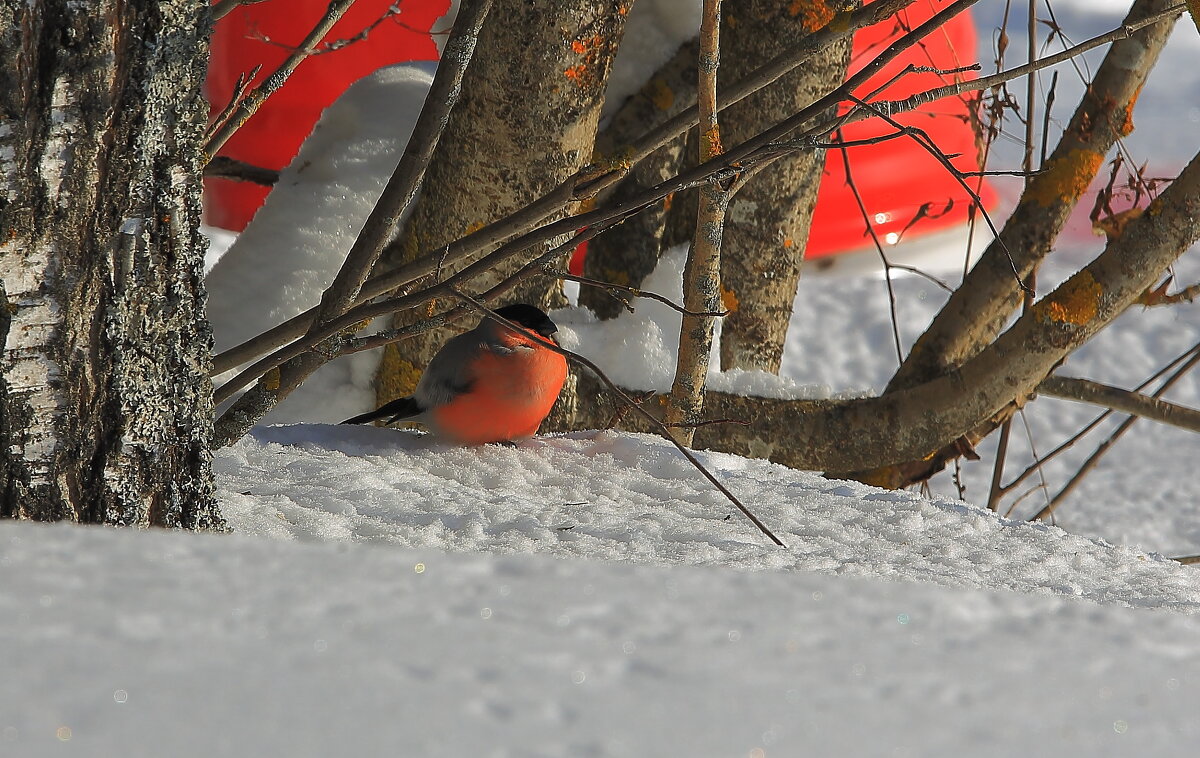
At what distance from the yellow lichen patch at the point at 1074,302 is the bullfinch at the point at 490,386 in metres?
1.06

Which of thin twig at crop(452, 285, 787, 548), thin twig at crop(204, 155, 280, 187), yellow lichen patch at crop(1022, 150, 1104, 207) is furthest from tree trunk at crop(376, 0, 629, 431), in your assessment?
yellow lichen patch at crop(1022, 150, 1104, 207)

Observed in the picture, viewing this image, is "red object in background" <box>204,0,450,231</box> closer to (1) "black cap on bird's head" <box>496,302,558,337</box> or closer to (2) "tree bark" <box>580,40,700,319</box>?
(2) "tree bark" <box>580,40,700,319</box>

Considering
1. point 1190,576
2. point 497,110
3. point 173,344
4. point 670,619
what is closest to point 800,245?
point 497,110

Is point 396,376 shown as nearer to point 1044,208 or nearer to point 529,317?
point 529,317

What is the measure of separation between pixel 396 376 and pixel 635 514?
4.51 ft

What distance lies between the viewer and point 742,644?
2.48 feet

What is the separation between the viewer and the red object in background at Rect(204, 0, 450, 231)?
4031mm

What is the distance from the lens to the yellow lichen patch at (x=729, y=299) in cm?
308

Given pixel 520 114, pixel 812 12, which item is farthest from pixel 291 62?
pixel 812 12

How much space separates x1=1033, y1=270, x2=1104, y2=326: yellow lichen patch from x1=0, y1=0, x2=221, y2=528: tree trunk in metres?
1.89

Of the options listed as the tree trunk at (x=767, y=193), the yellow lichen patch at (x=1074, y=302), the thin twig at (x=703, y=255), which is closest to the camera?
the thin twig at (x=703, y=255)

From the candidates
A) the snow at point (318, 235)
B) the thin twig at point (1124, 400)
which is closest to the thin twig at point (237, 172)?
the snow at point (318, 235)

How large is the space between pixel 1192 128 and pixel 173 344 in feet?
25.1

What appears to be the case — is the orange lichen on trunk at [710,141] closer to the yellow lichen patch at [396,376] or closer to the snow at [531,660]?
the snow at [531,660]
